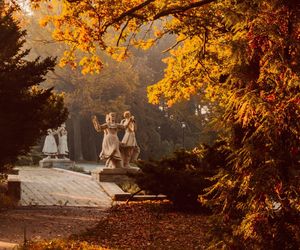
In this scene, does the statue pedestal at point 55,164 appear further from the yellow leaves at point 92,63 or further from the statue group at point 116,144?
the yellow leaves at point 92,63

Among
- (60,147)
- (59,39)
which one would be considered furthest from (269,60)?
(60,147)

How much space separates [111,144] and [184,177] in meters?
8.13

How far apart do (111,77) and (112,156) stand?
2528 centimetres

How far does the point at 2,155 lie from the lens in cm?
1088

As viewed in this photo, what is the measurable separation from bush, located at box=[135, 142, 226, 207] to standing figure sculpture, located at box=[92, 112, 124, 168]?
672cm

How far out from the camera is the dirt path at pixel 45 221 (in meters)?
8.51

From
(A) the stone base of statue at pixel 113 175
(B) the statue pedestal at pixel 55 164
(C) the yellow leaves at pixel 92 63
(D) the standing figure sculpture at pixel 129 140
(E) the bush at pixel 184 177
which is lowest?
(B) the statue pedestal at pixel 55 164

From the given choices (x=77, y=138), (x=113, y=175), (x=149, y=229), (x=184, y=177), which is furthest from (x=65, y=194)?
(x=77, y=138)

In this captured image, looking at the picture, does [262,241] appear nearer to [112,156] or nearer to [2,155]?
[2,155]

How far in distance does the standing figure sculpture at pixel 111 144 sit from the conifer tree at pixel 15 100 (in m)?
6.39

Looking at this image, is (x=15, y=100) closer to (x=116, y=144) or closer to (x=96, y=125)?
(x=96, y=125)

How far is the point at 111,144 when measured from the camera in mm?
18734

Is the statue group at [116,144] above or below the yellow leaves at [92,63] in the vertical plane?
below

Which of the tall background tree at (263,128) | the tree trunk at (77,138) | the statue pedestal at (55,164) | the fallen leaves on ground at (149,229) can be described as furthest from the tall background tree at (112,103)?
the tall background tree at (263,128)
